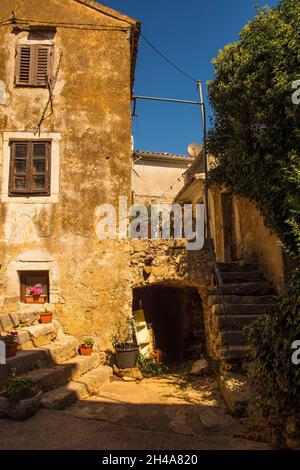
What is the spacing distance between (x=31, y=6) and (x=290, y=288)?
1016 cm

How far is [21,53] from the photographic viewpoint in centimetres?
930

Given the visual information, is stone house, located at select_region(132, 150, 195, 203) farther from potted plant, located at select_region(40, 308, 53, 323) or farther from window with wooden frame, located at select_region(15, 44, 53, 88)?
potted plant, located at select_region(40, 308, 53, 323)

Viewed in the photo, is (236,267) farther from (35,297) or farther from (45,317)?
(35,297)

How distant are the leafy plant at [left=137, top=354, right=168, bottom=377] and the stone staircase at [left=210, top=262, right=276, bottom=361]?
1.97 m

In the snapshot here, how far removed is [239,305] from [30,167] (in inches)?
247

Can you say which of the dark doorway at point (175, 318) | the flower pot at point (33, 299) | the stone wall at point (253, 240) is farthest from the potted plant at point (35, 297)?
the stone wall at point (253, 240)

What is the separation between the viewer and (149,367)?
8.19 meters

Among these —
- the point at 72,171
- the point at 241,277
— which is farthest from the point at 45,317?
the point at 241,277

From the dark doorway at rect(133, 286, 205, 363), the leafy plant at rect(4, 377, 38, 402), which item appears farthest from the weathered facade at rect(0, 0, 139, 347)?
the leafy plant at rect(4, 377, 38, 402)

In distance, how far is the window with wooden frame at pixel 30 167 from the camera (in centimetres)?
855

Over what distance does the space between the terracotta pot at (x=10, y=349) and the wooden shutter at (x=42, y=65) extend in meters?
6.80

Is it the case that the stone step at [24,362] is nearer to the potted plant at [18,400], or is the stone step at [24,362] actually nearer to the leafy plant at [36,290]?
the potted plant at [18,400]

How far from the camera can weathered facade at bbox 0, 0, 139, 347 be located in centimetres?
828

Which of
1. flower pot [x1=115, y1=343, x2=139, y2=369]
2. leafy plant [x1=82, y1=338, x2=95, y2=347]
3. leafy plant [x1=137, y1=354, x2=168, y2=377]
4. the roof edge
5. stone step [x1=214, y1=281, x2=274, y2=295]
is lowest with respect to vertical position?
leafy plant [x1=137, y1=354, x2=168, y2=377]
